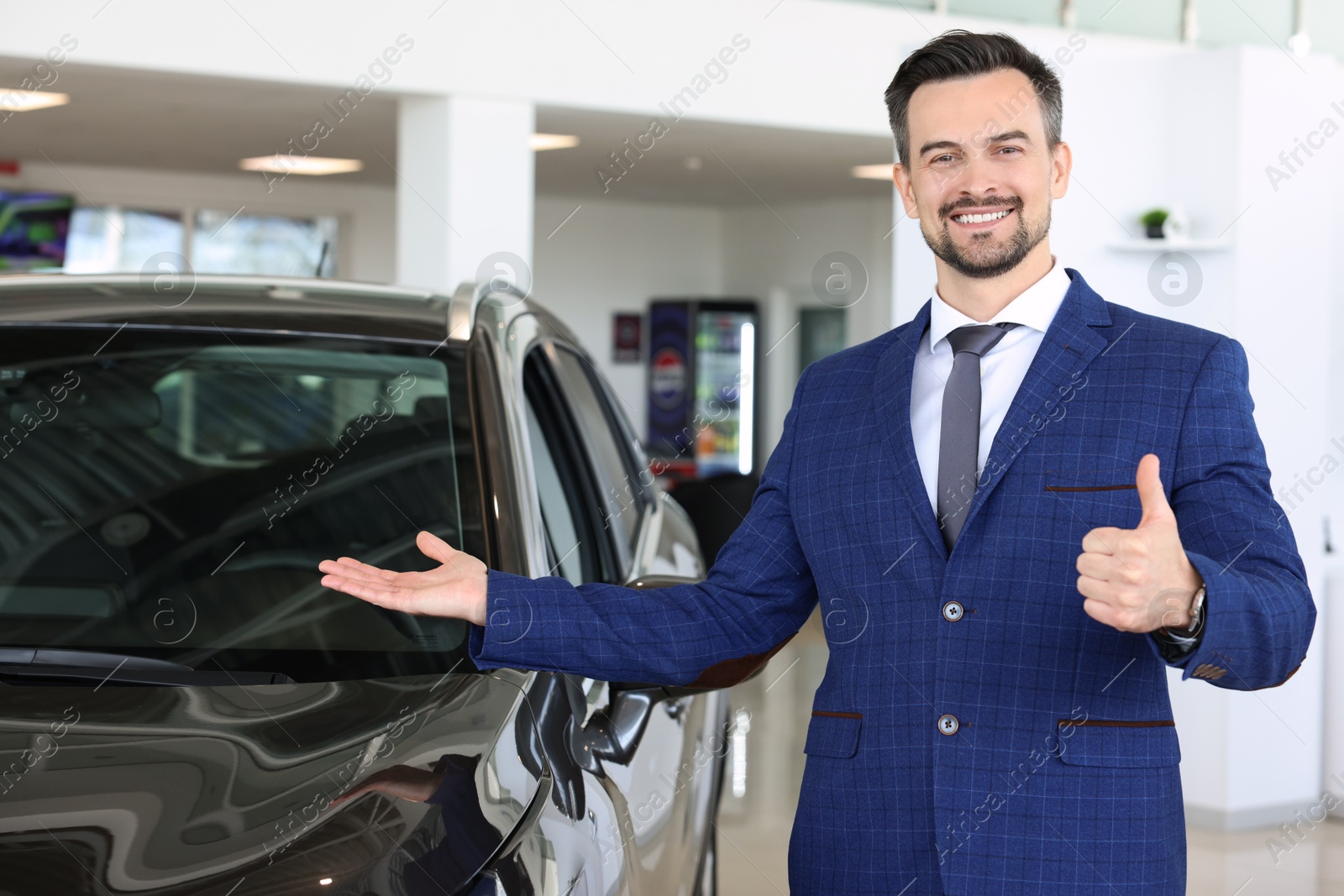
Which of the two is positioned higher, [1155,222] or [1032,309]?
[1155,222]

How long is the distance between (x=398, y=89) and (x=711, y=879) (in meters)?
4.39

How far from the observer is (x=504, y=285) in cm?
226

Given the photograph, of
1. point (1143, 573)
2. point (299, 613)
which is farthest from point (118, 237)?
point (1143, 573)

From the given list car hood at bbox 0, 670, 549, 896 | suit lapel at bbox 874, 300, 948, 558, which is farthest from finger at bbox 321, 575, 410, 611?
suit lapel at bbox 874, 300, 948, 558

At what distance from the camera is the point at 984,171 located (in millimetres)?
1310

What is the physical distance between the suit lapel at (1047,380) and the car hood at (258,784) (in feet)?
1.73

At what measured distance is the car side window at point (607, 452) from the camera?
2.35 metres

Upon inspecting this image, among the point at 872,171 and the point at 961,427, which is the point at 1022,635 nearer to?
the point at 961,427

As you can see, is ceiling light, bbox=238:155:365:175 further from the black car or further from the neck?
the neck

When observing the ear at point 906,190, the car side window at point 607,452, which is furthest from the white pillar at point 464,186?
the ear at point 906,190

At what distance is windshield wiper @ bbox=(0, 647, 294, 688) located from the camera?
57.9 inches

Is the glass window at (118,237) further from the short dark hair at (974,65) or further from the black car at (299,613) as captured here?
the short dark hair at (974,65)

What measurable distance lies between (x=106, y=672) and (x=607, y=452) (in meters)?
1.21

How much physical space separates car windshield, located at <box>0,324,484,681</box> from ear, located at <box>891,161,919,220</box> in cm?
64
